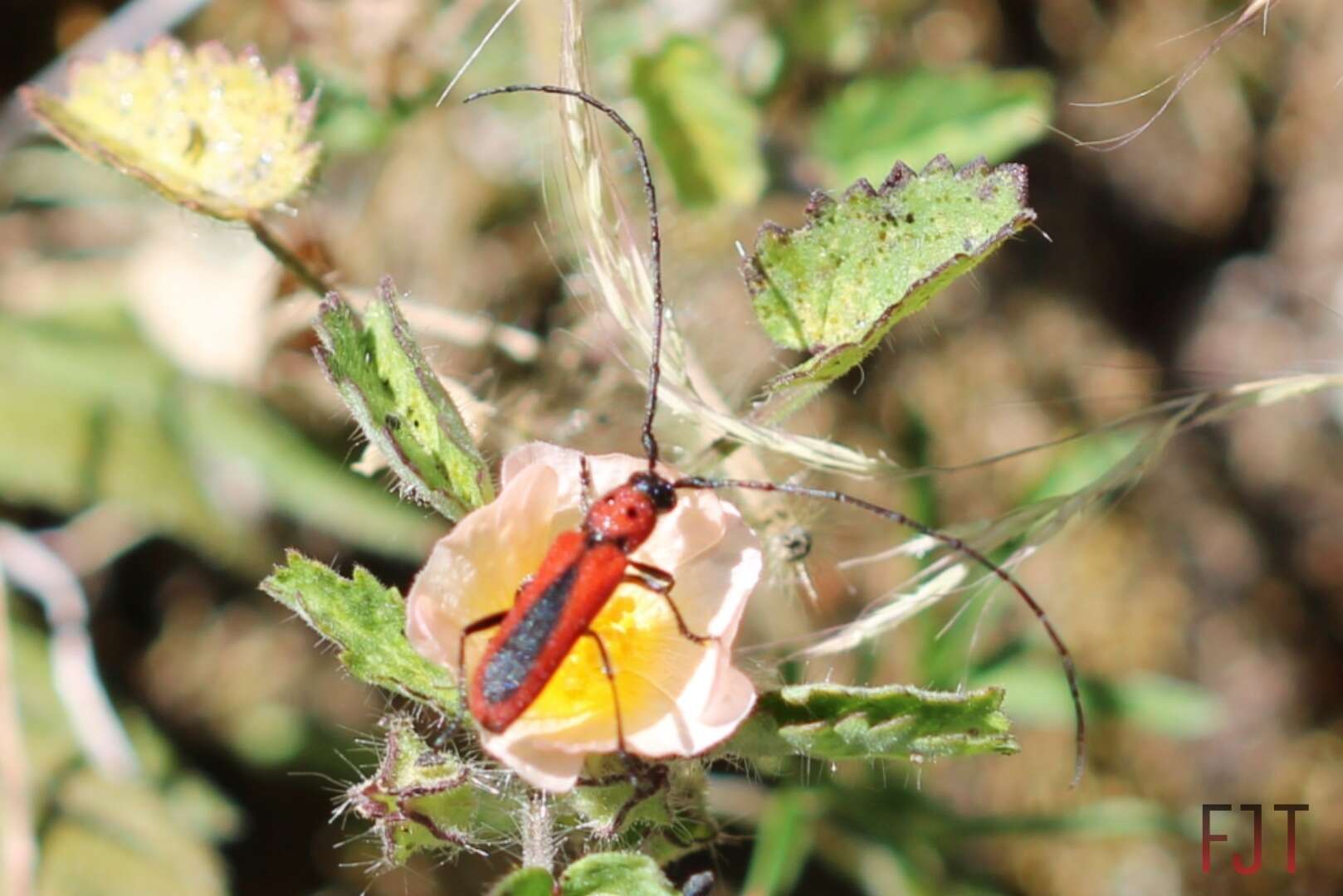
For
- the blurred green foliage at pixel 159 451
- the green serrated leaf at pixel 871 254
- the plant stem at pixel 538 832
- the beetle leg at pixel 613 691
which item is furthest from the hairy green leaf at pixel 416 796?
the blurred green foliage at pixel 159 451

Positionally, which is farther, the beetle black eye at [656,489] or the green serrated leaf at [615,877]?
the beetle black eye at [656,489]

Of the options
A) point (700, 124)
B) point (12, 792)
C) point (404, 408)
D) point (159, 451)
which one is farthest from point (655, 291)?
point (12, 792)

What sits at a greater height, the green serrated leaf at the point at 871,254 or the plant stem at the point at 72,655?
the green serrated leaf at the point at 871,254

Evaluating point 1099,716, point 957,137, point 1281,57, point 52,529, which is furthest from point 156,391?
point 1281,57

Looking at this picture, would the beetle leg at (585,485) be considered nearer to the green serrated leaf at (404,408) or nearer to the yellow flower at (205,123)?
the green serrated leaf at (404,408)

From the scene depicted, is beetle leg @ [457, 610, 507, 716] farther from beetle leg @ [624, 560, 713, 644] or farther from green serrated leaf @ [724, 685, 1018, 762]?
green serrated leaf @ [724, 685, 1018, 762]
